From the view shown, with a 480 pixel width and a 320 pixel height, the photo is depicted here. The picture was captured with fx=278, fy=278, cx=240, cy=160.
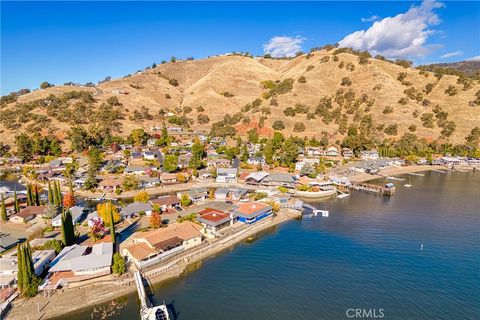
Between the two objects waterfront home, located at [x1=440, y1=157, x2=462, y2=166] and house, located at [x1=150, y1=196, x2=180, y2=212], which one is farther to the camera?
waterfront home, located at [x1=440, y1=157, x2=462, y2=166]

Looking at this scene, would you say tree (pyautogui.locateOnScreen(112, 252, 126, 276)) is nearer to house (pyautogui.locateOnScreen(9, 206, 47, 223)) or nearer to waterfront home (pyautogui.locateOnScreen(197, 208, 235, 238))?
waterfront home (pyautogui.locateOnScreen(197, 208, 235, 238))

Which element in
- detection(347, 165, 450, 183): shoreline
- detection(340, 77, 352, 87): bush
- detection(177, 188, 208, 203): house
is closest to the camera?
detection(177, 188, 208, 203): house

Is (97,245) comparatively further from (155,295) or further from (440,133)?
(440,133)

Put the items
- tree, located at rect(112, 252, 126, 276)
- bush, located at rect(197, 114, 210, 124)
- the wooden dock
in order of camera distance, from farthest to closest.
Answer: bush, located at rect(197, 114, 210, 124), the wooden dock, tree, located at rect(112, 252, 126, 276)

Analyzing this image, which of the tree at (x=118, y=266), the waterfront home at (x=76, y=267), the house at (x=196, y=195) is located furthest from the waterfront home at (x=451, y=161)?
the waterfront home at (x=76, y=267)

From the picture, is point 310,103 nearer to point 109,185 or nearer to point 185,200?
point 185,200

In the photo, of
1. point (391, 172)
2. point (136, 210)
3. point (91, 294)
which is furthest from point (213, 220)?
point (391, 172)

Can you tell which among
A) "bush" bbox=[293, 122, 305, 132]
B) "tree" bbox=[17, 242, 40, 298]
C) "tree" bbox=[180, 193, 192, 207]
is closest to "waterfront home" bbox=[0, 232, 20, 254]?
"tree" bbox=[17, 242, 40, 298]
